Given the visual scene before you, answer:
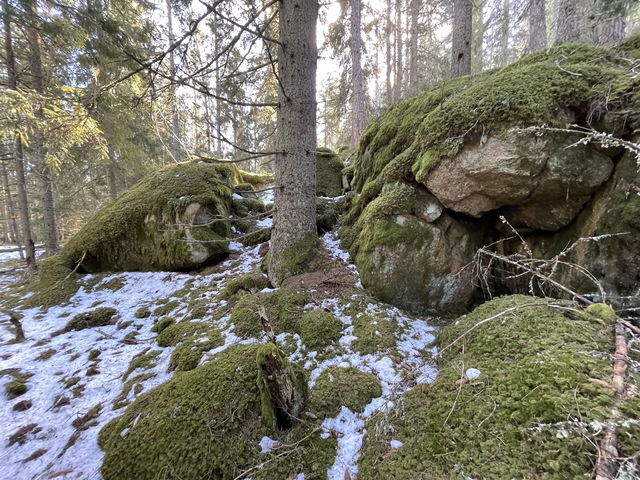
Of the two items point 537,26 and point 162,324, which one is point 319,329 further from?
point 537,26

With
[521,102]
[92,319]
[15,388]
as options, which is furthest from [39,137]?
[521,102]

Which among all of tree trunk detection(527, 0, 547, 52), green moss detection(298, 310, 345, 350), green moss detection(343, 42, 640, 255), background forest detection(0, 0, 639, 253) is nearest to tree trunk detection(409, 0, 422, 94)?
background forest detection(0, 0, 639, 253)

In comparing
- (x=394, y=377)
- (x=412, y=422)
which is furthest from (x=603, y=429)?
(x=394, y=377)

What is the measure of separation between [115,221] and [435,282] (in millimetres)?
6749

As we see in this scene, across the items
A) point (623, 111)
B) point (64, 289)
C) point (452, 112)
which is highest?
point (452, 112)

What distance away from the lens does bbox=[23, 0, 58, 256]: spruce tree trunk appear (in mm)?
6277

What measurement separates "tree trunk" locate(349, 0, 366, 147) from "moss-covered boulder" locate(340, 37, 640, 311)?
600cm

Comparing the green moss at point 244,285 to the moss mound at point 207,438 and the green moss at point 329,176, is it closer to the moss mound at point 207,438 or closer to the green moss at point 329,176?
the moss mound at point 207,438

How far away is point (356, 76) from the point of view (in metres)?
9.77

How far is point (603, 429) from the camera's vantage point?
43.4 inches

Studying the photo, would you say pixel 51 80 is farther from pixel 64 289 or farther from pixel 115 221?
pixel 64 289

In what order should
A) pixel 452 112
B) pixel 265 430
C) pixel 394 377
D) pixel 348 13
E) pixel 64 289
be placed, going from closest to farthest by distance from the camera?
pixel 265 430 → pixel 394 377 → pixel 452 112 → pixel 64 289 → pixel 348 13

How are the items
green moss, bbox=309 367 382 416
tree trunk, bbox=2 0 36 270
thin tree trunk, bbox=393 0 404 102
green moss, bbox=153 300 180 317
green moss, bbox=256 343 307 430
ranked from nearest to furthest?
green moss, bbox=256 343 307 430 < green moss, bbox=309 367 382 416 < green moss, bbox=153 300 180 317 < tree trunk, bbox=2 0 36 270 < thin tree trunk, bbox=393 0 404 102

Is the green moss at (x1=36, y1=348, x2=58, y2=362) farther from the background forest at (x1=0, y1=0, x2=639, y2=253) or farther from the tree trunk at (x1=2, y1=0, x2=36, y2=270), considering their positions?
the tree trunk at (x1=2, y1=0, x2=36, y2=270)
